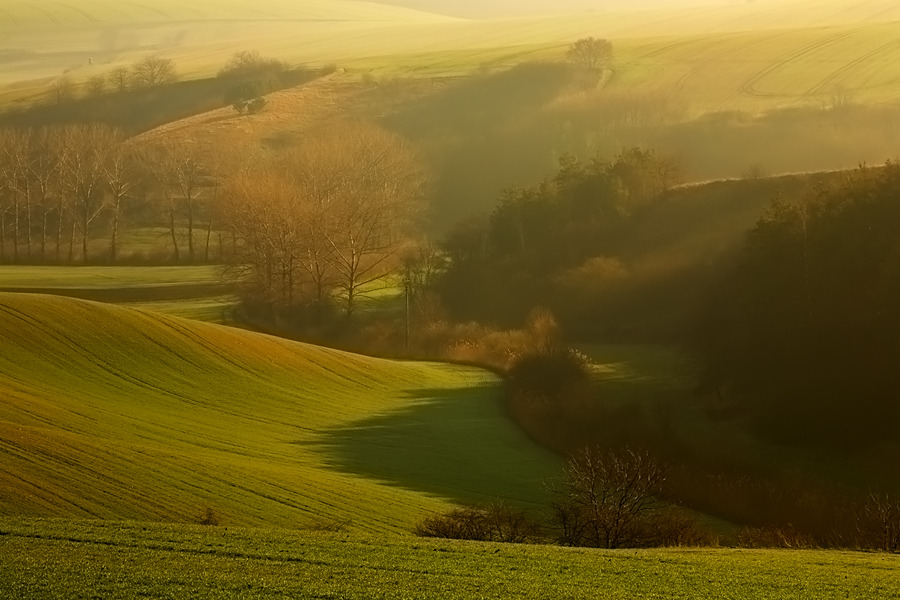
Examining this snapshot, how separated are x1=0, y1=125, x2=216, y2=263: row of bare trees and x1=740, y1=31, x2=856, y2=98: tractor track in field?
4583 centimetres

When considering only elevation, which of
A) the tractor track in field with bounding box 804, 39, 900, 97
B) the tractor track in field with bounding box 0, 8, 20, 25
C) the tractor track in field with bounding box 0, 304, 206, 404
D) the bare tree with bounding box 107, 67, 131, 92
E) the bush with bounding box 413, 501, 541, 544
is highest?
the tractor track in field with bounding box 0, 8, 20, 25

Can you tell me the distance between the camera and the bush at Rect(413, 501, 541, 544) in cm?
2269

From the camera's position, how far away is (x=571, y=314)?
60875mm

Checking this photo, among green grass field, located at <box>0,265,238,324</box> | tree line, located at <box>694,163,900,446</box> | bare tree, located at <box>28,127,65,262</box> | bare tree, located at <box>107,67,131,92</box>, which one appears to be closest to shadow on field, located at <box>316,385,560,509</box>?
tree line, located at <box>694,163,900,446</box>

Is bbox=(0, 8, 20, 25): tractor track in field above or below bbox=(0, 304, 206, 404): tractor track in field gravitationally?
above

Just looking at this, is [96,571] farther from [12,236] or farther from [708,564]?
[12,236]

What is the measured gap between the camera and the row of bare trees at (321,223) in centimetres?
6419

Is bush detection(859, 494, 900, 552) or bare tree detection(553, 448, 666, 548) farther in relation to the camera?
bush detection(859, 494, 900, 552)

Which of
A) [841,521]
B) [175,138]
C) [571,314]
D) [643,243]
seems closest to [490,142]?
[175,138]

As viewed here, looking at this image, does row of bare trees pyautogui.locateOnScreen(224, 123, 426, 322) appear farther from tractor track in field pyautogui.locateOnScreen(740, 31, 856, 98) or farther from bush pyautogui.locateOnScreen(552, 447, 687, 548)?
bush pyautogui.locateOnScreen(552, 447, 687, 548)

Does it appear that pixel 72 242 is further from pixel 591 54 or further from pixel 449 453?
pixel 591 54

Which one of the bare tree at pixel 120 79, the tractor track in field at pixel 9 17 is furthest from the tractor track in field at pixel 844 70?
the tractor track in field at pixel 9 17

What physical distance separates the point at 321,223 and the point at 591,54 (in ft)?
192

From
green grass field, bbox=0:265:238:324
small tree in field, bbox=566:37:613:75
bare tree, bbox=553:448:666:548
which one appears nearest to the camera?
bare tree, bbox=553:448:666:548
